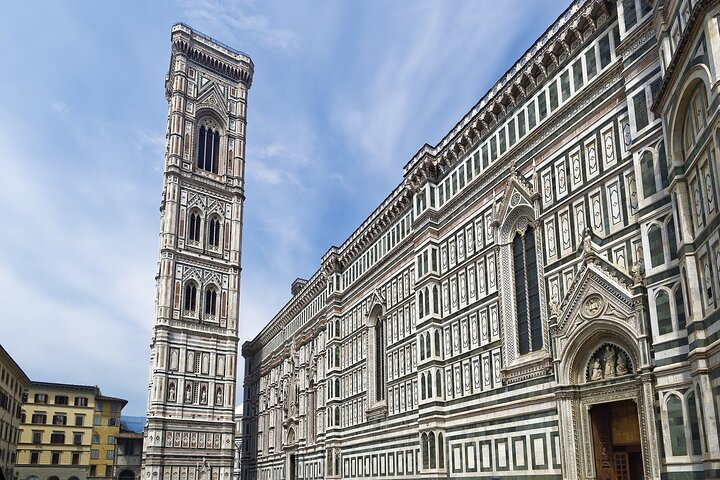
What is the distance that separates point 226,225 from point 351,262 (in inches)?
1338

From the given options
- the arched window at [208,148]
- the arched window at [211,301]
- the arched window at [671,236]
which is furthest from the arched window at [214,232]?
the arched window at [671,236]

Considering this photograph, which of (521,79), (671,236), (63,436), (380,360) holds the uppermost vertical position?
(521,79)

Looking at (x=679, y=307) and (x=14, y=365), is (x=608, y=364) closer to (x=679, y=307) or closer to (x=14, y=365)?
(x=679, y=307)

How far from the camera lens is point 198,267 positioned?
8119 centimetres

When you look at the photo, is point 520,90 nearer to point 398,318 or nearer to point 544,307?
point 544,307

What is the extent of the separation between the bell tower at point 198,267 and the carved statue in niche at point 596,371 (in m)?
57.7

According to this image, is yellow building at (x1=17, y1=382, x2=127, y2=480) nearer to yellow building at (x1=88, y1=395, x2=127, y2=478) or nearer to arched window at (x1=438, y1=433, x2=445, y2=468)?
yellow building at (x1=88, y1=395, x2=127, y2=478)

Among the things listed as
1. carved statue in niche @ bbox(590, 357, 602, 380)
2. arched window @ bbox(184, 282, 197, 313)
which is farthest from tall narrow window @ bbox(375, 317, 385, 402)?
arched window @ bbox(184, 282, 197, 313)

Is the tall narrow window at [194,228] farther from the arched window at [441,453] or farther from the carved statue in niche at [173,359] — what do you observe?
the arched window at [441,453]

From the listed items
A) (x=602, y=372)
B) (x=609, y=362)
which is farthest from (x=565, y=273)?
(x=602, y=372)

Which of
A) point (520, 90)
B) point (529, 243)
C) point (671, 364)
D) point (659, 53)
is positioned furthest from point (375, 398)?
point (659, 53)

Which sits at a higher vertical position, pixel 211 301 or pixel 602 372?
pixel 211 301

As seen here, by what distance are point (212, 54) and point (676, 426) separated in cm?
8142

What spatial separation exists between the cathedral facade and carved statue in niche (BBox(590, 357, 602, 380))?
63 mm
